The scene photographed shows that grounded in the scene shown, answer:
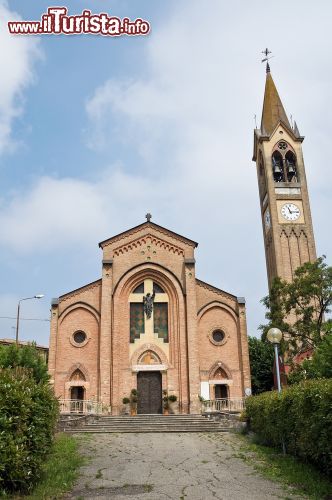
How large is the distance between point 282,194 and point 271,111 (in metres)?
9.06

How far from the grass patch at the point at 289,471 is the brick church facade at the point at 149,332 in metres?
13.7

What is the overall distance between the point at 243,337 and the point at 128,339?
707cm

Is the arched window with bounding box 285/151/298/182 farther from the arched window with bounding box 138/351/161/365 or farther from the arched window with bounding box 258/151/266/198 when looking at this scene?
the arched window with bounding box 138/351/161/365

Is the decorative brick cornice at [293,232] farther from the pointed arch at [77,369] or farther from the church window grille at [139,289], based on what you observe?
the pointed arch at [77,369]

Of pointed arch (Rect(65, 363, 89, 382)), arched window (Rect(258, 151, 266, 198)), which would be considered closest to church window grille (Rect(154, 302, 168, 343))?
pointed arch (Rect(65, 363, 89, 382))

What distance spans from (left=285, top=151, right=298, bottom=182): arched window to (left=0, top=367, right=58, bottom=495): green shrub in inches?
1285

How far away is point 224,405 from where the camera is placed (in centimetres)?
2692

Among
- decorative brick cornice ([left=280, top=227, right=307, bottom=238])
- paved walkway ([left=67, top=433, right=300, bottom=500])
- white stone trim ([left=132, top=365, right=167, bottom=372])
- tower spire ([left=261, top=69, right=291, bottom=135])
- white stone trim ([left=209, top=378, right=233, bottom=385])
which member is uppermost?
tower spire ([left=261, top=69, right=291, bottom=135])

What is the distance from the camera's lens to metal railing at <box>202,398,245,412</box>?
1035 inches

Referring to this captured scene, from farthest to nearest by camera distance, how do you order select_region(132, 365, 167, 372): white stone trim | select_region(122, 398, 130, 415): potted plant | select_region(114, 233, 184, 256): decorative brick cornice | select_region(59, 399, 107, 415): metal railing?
1. select_region(114, 233, 184, 256): decorative brick cornice
2. select_region(132, 365, 167, 372): white stone trim
3. select_region(122, 398, 130, 415): potted plant
4. select_region(59, 399, 107, 415): metal railing

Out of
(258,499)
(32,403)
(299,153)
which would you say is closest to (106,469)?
(32,403)

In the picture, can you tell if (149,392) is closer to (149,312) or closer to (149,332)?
(149,332)

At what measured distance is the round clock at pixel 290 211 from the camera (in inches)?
1430

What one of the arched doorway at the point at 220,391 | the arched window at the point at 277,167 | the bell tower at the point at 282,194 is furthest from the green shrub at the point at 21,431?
the arched window at the point at 277,167
